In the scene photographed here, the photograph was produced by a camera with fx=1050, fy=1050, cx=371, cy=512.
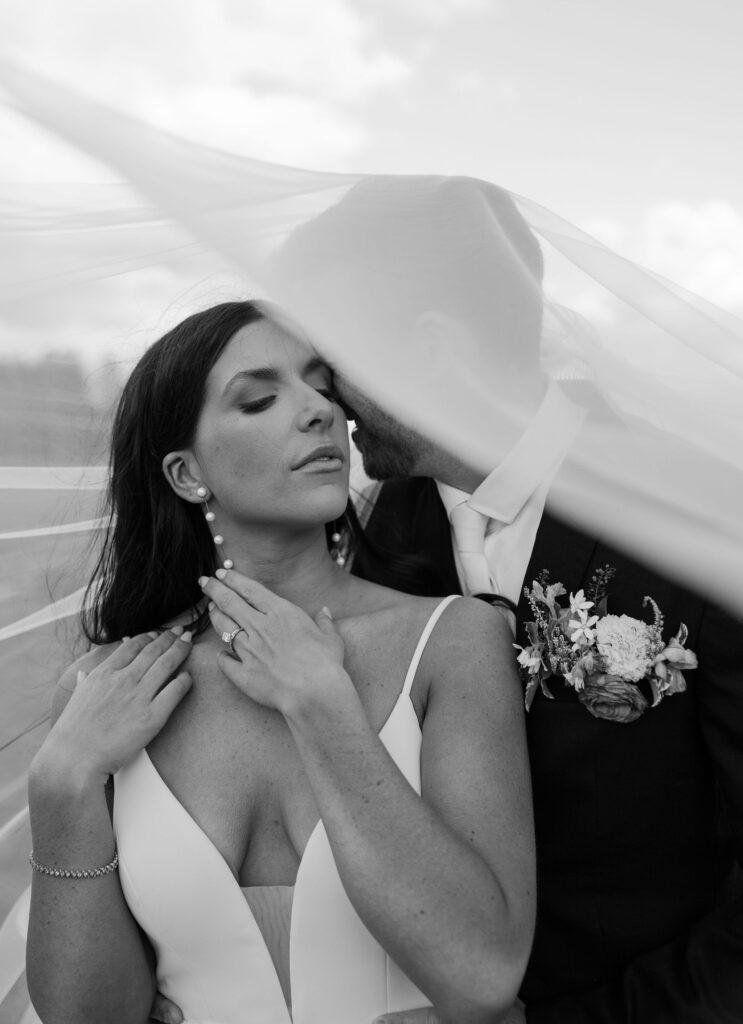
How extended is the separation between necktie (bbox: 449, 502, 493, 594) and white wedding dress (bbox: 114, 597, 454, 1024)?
1.01ft

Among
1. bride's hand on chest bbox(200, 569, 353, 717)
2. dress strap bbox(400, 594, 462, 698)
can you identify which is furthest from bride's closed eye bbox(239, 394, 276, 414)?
dress strap bbox(400, 594, 462, 698)

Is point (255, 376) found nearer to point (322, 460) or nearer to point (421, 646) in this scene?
point (322, 460)

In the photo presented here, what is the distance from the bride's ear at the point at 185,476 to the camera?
2535mm

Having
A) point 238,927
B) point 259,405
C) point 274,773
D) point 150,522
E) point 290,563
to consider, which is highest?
point 259,405

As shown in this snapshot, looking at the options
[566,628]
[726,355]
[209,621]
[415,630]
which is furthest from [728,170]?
[209,621]

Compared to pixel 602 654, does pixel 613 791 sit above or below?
below

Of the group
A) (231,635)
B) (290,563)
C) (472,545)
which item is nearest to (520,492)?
(472,545)

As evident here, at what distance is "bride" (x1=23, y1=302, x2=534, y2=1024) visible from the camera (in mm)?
1881

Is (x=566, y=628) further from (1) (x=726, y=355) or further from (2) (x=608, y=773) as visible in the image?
(1) (x=726, y=355)

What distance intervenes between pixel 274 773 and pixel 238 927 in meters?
0.32

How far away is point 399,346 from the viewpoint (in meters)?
2.11

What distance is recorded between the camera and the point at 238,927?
2.17 m

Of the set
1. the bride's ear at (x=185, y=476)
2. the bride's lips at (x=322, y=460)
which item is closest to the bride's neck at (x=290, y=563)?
the bride's ear at (x=185, y=476)

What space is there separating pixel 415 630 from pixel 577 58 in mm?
1273
